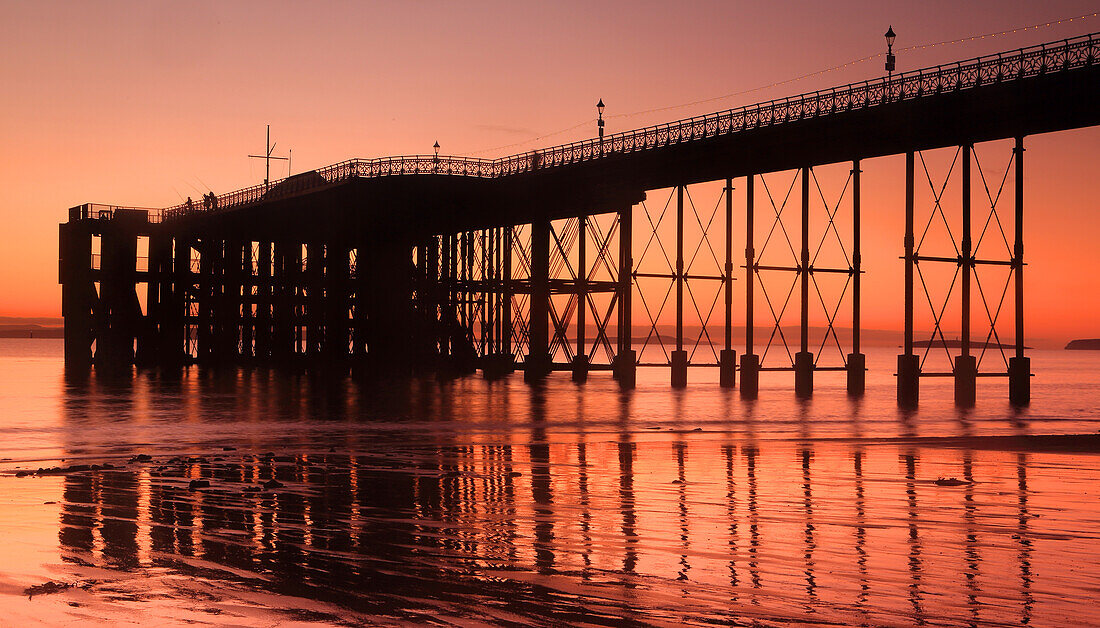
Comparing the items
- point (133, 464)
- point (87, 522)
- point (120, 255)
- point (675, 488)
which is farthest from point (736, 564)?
point (120, 255)

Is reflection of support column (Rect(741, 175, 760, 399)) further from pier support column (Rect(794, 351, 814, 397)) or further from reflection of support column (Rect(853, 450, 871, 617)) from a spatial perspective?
reflection of support column (Rect(853, 450, 871, 617))

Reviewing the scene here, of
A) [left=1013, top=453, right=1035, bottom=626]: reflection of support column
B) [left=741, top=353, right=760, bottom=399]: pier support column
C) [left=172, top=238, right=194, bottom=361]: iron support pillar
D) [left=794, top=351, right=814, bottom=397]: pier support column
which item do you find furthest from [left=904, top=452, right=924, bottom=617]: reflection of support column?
[left=172, top=238, right=194, bottom=361]: iron support pillar

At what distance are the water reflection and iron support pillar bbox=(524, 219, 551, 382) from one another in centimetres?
3597

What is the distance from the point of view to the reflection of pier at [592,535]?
923 centimetres

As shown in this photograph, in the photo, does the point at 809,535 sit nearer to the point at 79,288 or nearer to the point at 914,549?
the point at 914,549

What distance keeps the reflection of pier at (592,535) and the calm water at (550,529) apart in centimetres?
5

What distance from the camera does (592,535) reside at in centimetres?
1217

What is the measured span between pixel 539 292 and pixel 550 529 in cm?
4989

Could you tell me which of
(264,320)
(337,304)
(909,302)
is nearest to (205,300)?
(264,320)

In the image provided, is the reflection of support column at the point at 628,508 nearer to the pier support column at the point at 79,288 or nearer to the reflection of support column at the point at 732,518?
the reflection of support column at the point at 732,518

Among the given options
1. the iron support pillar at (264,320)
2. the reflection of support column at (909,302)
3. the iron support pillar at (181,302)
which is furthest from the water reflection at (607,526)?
the iron support pillar at (264,320)

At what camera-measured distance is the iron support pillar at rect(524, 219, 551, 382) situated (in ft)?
205

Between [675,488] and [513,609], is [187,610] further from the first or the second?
[675,488]

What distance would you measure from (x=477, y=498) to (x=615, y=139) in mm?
39177
